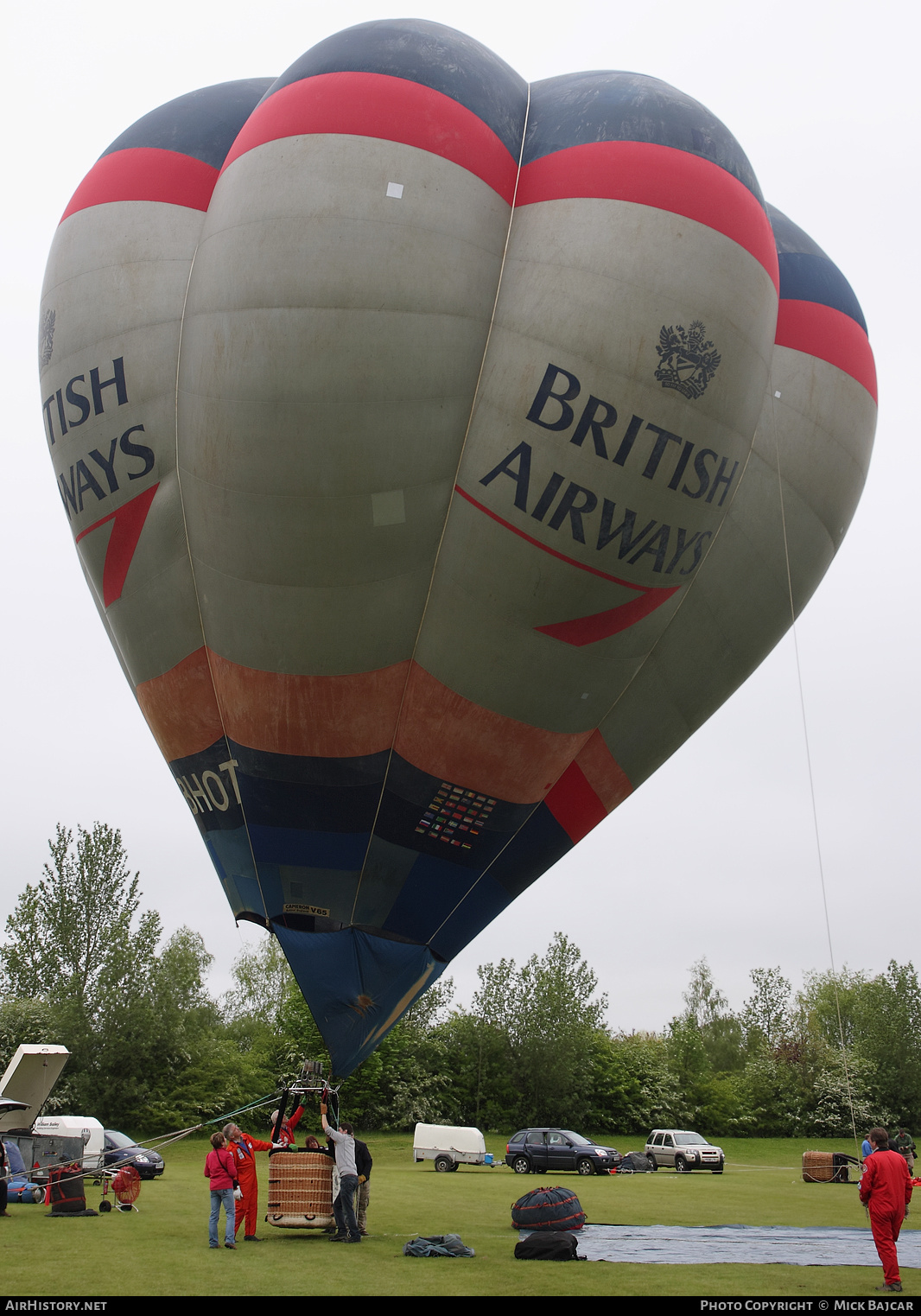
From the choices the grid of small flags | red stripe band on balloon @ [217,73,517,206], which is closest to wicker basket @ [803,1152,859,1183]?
the grid of small flags

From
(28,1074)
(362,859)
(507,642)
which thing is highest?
(507,642)

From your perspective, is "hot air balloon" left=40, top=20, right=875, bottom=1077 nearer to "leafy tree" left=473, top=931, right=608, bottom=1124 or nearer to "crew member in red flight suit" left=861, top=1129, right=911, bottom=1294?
"crew member in red flight suit" left=861, top=1129, right=911, bottom=1294

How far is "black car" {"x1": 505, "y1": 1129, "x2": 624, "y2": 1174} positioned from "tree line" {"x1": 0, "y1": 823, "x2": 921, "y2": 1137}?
8011 mm

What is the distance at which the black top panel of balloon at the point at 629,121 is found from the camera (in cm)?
820

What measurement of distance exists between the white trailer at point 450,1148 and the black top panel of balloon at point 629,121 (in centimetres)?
1973

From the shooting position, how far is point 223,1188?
28.3 ft

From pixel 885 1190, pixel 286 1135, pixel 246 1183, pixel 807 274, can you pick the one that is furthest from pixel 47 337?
pixel 885 1190

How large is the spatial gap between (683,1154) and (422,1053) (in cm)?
1213

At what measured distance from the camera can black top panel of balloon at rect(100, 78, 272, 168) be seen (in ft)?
29.8

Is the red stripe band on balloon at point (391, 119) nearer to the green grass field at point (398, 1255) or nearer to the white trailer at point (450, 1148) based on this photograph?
the green grass field at point (398, 1255)

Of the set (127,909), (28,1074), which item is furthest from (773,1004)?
(28,1074)

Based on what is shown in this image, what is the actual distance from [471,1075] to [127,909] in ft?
39.1

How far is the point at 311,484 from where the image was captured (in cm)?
775

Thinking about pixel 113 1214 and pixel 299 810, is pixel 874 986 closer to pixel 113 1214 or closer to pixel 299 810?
pixel 113 1214
